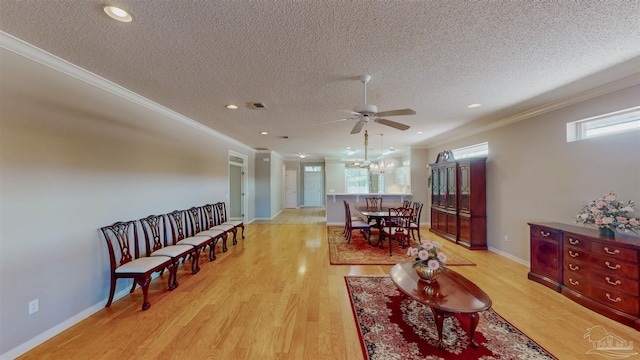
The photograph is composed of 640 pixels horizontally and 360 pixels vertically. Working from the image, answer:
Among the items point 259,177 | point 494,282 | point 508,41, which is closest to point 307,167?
point 259,177

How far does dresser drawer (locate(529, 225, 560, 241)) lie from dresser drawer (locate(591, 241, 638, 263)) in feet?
1.41

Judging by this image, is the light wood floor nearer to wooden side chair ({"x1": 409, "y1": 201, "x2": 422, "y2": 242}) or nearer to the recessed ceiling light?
wooden side chair ({"x1": 409, "y1": 201, "x2": 422, "y2": 242})

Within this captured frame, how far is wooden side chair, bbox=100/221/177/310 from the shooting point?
2688 millimetres

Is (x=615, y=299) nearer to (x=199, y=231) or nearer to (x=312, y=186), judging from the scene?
(x=199, y=231)

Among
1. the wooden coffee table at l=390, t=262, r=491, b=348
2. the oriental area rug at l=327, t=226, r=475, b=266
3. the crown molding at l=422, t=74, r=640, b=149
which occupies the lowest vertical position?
the oriental area rug at l=327, t=226, r=475, b=266

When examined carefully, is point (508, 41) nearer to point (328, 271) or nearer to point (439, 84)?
point (439, 84)

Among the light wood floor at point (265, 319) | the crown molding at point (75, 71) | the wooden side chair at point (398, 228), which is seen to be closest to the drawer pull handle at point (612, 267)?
the light wood floor at point (265, 319)

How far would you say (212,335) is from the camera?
2.25 m

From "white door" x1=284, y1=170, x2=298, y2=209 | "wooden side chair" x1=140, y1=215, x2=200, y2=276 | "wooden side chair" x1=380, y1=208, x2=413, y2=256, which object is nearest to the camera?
"wooden side chair" x1=140, y1=215, x2=200, y2=276

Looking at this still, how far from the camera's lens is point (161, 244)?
355 cm

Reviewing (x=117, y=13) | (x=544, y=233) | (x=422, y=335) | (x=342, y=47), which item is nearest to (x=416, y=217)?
(x=544, y=233)

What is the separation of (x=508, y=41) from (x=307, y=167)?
10707mm

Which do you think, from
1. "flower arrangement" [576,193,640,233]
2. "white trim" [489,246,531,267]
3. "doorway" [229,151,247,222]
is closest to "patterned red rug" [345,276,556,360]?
"flower arrangement" [576,193,640,233]

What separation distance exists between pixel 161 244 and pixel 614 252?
551cm
